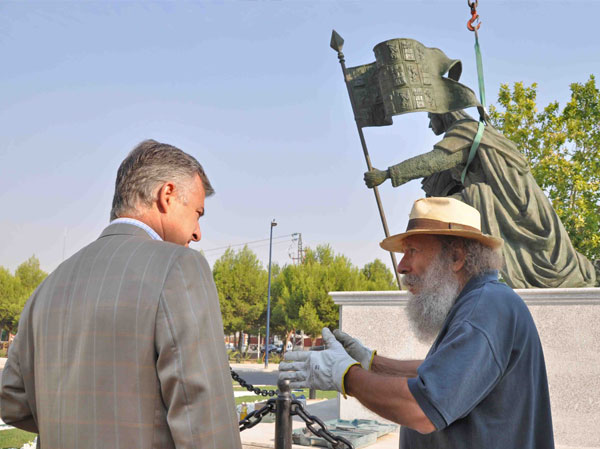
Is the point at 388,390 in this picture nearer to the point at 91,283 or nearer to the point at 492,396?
the point at 492,396

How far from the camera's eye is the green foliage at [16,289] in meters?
44.0

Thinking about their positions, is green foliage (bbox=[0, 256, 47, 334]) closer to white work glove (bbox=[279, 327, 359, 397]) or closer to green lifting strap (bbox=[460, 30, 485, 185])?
green lifting strap (bbox=[460, 30, 485, 185])

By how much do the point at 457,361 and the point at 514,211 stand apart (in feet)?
18.7

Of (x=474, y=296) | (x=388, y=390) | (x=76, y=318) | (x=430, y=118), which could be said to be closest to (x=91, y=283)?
(x=76, y=318)

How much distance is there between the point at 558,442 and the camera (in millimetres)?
6164

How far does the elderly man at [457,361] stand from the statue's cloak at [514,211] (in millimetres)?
4773

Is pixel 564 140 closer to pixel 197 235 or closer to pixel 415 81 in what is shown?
pixel 415 81

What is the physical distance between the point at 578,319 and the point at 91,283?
6.12 m

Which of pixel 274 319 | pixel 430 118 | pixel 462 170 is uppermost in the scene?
pixel 430 118

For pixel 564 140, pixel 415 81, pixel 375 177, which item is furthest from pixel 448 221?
pixel 564 140

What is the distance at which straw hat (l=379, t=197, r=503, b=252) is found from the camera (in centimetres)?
233

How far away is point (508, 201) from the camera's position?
7.07 metres

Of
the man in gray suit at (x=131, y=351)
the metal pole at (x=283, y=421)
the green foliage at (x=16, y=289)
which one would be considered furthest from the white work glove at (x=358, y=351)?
the green foliage at (x=16, y=289)

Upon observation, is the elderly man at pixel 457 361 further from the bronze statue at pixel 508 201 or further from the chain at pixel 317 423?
the bronze statue at pixel 508 201
